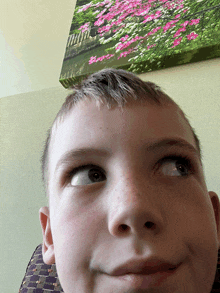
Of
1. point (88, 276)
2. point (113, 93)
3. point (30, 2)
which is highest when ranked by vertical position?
point (30, 2)

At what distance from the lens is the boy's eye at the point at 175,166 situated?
35 cm

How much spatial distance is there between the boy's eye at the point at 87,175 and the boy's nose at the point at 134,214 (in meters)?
0.06

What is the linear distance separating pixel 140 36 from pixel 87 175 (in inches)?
26.8

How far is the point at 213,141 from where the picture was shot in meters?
0.67

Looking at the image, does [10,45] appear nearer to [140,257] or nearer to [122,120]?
[122,120]

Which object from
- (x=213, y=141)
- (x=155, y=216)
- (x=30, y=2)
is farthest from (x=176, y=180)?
(x=30, y=2)

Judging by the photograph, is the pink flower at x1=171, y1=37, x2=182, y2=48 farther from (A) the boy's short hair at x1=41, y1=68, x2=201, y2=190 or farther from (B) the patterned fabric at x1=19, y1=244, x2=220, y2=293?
(B) the patterned fabric at x1=19, y1=244, x2=220, y2=293

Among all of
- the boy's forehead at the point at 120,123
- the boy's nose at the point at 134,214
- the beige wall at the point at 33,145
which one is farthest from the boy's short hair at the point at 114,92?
the beige wall at the point at 33,145

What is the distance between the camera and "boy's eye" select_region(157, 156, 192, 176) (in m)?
0.35

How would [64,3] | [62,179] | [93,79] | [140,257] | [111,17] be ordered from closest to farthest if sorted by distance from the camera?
1. [140,257]
2. [62,179]
3. [93,79]
4. [111,17]
5. [64,3]

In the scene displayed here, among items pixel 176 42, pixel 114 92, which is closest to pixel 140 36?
pixel 176 42

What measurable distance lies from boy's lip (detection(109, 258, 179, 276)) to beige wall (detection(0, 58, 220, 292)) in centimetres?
44

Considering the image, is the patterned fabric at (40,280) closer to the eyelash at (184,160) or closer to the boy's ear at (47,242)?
the boy's ear at (47,242)

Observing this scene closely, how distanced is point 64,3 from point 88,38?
393 millimetres
